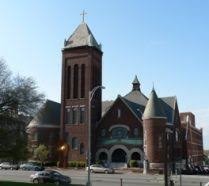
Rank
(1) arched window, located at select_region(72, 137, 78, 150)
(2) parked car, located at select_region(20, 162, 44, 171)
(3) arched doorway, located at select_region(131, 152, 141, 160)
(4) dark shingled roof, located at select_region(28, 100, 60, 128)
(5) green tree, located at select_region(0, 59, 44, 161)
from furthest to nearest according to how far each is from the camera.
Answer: (4) dark shingled roof, located at select_region(28, 100, 60, 128), (1) arched window, located at select_region(72, 137, 78, 150), (3) arched doorway, located at select_region(131, 152, 141, 160), (2) parked car, located at select_region(20, 162, 44, 171), (5) green tree, located at select_region(0, 59, 44, 161)

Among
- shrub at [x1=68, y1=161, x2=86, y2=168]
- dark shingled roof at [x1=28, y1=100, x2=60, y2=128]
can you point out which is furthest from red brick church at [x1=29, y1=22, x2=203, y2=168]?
dark shingled roof at [x1=28, y1=100, x2=60, y2=128]

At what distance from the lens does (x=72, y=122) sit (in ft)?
262

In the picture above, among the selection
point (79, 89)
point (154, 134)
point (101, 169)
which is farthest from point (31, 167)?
point (154, 134)

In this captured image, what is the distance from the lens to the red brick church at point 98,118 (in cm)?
7488

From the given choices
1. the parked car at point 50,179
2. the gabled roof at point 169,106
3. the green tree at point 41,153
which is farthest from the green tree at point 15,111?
the gabled roof at point 169,106

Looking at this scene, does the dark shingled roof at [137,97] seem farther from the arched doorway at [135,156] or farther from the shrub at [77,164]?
the shrub at [77,164]

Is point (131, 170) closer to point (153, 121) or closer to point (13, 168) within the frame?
point (153, 121)

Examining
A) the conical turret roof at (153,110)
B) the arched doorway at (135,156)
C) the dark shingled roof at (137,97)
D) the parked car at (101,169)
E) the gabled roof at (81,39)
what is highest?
the gabled roof at (81,39)

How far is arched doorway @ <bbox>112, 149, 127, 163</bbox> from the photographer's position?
77.0m

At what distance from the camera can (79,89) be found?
80250 millimetres

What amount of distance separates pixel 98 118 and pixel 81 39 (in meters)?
14.6

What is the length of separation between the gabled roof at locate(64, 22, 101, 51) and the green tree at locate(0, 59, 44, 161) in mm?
40095

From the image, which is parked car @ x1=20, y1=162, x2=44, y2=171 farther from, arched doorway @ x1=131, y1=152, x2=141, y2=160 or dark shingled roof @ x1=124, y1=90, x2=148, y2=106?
dark shingled roof @ x1=124, y1=90, x2=148, y2=106

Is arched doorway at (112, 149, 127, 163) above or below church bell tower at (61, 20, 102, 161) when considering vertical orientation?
below
